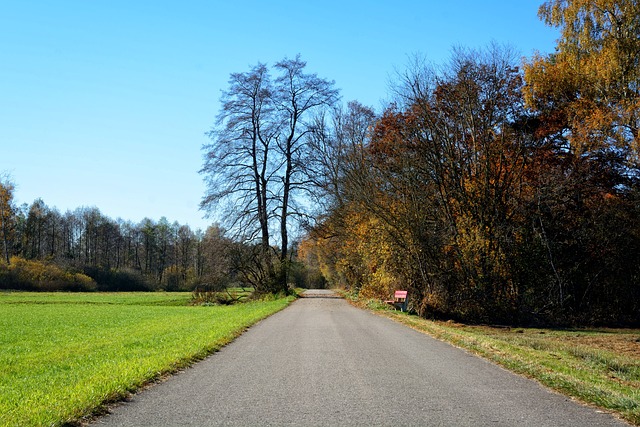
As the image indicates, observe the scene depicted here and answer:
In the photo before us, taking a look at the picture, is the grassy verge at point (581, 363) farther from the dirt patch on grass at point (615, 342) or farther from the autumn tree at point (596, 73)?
the autumn tree at point (596, 73)

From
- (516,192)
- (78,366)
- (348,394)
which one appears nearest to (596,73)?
(516,192)

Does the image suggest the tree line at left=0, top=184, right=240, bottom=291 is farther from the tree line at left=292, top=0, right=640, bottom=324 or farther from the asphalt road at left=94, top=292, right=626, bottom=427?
the asphalt road at left=94, top=292, right=626, bottom=427

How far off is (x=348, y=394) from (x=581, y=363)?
5699 millimetres

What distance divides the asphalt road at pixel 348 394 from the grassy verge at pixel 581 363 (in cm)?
34

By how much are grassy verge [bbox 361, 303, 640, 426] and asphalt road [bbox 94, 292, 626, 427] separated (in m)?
0.34

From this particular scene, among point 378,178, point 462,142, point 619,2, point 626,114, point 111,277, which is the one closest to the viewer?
point 626,114

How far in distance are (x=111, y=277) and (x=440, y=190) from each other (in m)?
72.4

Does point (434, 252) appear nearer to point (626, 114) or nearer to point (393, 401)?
point (626, 114)

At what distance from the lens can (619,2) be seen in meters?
19.0

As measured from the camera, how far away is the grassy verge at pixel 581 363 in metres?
7.24

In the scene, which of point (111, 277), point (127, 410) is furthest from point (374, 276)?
point (111, 277)

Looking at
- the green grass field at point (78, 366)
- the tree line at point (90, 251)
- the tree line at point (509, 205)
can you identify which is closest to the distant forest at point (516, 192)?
the tree line at point (509, 205)

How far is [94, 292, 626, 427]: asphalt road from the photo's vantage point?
6.05 metres

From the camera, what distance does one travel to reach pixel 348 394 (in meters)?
7.38
